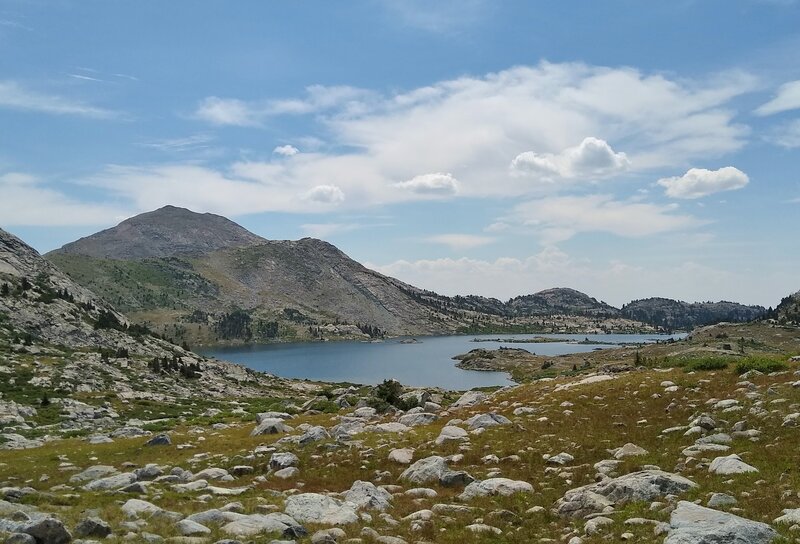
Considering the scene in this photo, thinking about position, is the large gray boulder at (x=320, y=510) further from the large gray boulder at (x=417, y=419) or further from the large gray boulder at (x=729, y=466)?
the large gray boulder at (x=417, y=419)

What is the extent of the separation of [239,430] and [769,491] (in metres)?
37.0

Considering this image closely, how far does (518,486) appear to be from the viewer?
71.1 ft

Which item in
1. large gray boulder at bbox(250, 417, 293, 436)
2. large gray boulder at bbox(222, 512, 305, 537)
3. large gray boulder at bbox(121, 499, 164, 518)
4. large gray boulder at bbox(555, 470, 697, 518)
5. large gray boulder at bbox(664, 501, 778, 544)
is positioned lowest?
large gray boulder at bbox(250, 417, 293, 436)

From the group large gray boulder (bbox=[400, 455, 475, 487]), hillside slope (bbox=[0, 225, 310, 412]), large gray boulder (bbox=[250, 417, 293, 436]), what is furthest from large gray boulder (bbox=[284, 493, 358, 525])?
hillside slope (bbox=[0, 225, 310, 412])

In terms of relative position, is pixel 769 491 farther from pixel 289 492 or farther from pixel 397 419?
pixel 397 419

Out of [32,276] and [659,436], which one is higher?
[32,276]

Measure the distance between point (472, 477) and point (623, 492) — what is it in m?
7.27

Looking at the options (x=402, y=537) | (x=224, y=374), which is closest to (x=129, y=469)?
(x=402, y=537)

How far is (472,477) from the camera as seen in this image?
23844 mm

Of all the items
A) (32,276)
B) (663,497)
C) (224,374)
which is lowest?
(224,374)

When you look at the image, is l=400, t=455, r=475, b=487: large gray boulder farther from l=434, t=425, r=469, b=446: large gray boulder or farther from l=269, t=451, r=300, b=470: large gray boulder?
l=269, t=451, r=300, b=470: large gray boulder

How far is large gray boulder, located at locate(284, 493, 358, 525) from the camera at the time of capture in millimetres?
18203

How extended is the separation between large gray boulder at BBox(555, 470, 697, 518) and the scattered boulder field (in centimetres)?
6

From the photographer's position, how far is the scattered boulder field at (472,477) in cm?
1557
